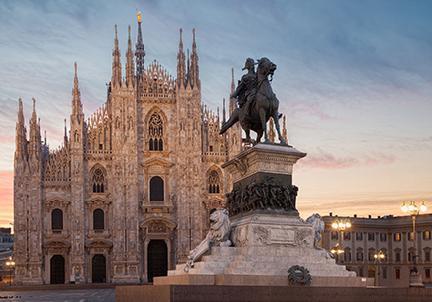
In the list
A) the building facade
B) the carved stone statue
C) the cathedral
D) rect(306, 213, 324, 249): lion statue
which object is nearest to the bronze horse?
the carved stone statue

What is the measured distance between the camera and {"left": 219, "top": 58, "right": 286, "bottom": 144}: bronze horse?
1991 cm

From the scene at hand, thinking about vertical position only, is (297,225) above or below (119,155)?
below

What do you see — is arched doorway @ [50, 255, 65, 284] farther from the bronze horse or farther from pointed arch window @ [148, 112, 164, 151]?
the bronze horse

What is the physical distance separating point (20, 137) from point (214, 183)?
56.2ft

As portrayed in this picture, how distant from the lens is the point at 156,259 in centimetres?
6556

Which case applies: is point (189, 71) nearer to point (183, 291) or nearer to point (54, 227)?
point (54, 227)

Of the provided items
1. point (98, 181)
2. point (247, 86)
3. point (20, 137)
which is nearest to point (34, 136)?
point (20, 137)

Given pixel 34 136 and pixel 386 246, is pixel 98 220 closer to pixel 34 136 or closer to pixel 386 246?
pixel 34 136

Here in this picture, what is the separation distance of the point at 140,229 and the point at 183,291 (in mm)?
49434

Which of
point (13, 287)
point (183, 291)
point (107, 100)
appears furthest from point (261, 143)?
point (107, 100)

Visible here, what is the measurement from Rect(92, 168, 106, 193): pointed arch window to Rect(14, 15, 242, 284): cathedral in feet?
0.28

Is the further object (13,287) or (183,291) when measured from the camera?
(13,287)

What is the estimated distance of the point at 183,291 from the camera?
16.0 metres

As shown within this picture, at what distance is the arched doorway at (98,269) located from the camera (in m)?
64.2
